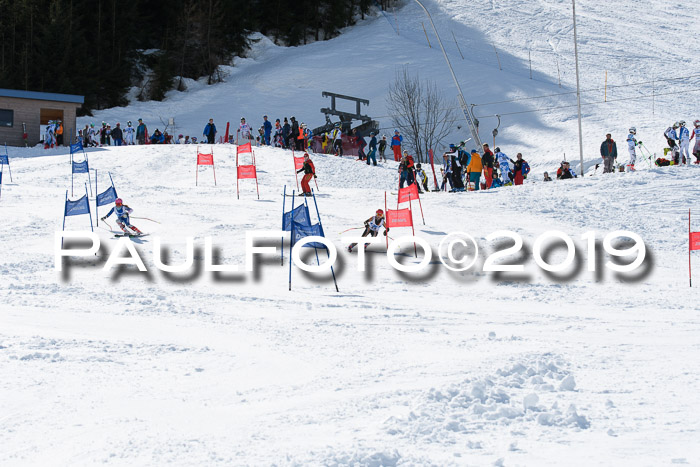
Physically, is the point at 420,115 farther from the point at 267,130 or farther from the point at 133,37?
the point at 133,37

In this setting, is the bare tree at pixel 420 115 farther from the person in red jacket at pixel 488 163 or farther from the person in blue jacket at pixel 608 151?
the person in red jacket at pixel 488 163

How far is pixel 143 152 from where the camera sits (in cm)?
2894

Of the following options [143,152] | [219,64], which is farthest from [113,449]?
[219,64]

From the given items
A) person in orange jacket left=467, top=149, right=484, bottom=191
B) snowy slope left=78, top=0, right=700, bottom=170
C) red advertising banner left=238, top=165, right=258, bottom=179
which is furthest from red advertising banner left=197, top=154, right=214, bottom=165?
snowy slope left=78, top=0, right=700, bottom=170

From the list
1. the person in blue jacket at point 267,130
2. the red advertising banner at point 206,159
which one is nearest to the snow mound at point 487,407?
the red advertising banner at point 206,159

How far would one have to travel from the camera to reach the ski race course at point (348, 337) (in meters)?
5.69

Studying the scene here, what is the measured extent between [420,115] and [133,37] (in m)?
22.5

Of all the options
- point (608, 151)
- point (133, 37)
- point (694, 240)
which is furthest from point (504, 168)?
point (133, 37)

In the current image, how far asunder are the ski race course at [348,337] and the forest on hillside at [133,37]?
2333cm

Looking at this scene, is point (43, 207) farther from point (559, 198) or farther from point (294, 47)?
point (294, 47)

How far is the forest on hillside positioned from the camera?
46.4m

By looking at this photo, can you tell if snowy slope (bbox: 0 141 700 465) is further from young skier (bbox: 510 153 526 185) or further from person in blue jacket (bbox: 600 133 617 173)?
young skier (bbox: 510 153 526 185)

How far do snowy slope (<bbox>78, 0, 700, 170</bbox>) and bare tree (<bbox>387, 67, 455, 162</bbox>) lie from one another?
791 mm

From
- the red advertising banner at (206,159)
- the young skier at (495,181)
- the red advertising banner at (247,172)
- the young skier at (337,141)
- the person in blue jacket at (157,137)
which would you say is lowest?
the young skier at (495,181)
